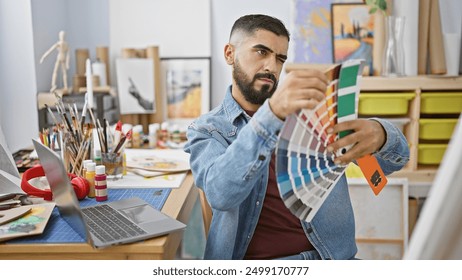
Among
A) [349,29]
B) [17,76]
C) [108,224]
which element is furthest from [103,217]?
[349,29]

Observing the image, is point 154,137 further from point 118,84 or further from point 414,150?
point 414,150

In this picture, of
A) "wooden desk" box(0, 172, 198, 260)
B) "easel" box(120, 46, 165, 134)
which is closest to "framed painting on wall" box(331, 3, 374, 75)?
"easel" box(120, 46, 165, 134)

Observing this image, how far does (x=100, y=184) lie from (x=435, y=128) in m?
1.24

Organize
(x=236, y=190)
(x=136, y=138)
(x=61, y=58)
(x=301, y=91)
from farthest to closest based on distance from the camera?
1. (x=61, y=58)
2. (x=136, y=138)
3. (x=236, y=190)
4. (x=301, y=91)

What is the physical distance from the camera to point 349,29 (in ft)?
6.15

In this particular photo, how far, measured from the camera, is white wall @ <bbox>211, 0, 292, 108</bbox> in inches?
67.4

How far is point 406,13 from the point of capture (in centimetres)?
178

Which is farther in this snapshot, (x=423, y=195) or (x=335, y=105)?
(x=423, y=195)

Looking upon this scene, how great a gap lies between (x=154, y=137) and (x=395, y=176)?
33.6 inches

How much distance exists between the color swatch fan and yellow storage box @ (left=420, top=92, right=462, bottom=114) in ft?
3.60

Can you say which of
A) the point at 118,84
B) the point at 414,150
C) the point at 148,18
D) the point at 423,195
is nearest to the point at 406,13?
the point at 414,150

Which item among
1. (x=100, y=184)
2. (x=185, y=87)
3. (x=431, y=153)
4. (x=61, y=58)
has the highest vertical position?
(x=61, y=58)

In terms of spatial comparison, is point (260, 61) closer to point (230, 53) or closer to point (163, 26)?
point (230, 53)

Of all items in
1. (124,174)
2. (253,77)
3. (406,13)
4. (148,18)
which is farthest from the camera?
(148,18)
